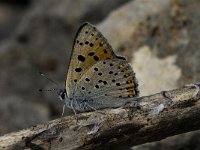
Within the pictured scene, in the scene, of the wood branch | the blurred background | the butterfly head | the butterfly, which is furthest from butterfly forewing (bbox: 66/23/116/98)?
the blurred background

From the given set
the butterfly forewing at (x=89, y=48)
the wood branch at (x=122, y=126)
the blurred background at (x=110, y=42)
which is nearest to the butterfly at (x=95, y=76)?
the butterfly forewing at (x=89, y=48)

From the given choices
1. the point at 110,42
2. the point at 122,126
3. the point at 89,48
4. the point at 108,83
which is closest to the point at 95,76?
the point at 108,83

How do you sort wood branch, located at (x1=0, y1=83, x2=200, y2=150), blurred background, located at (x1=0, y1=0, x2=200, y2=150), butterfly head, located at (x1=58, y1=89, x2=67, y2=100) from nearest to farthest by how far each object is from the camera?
1. wood branch, located at (x1=0, y1=83, x2=200, y2=150)
2. butterfly head, located at (x1=58, y1=89, x2=67, y2=100)
3. blurred background, located at (x1=0, y1=0, x2=200, y2=150)

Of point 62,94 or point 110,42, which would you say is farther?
point 110,42

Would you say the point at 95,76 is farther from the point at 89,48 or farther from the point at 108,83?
the point at 89,48

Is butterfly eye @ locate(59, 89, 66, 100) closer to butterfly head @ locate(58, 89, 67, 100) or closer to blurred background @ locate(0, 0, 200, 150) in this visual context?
butterfly head @ locate(58, 89, 67, 100)

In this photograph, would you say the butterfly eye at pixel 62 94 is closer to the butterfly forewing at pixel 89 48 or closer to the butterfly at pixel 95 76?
the butterfly at pixel 95 76
